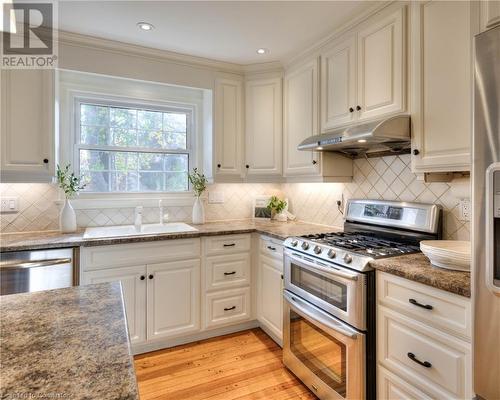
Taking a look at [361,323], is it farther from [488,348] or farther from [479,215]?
[479,215]

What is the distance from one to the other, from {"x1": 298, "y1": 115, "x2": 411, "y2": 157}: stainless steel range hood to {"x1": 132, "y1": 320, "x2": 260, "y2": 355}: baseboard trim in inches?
66.8

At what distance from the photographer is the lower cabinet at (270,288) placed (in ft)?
7.87

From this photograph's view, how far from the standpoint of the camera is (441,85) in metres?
1.56

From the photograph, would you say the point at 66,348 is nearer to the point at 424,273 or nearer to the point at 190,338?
the point at 424,273

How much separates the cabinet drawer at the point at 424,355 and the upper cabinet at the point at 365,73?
121 cm

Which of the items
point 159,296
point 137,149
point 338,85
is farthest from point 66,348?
point 137,149

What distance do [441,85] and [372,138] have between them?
1.39 feet

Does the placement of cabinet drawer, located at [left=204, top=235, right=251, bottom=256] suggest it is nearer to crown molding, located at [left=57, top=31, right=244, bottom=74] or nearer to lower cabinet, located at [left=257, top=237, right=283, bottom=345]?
lower cabinet, located at [left=257, top=237, right=283, bottom=345]

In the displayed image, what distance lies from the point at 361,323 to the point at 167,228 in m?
1.83

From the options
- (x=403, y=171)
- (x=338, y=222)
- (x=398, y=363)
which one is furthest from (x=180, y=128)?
(x=398, y=363)

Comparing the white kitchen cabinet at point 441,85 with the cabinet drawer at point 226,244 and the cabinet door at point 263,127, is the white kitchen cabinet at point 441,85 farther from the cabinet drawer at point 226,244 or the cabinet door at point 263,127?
the cabinet drawer at point 226,244

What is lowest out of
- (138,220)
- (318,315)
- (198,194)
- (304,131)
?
(318,315)

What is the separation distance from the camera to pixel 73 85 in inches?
106

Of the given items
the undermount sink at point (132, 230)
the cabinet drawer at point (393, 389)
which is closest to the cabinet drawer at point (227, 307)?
the undermount sink at point (132, 230)
